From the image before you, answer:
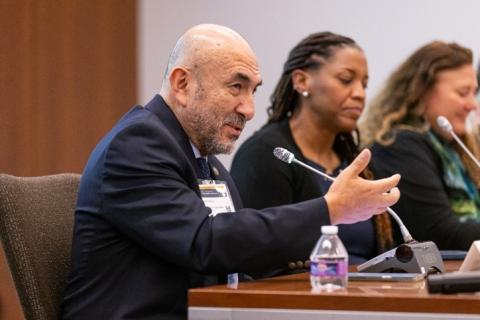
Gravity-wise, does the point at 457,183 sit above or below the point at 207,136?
below

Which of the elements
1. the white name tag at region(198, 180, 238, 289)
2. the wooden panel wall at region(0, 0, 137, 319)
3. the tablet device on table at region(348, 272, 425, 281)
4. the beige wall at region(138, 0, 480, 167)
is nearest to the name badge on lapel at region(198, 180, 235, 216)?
the white name tag at region(198, 180, 238, 289)

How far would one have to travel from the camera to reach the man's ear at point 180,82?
209 cm

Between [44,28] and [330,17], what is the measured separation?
1.46m

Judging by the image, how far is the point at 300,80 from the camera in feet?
11.0

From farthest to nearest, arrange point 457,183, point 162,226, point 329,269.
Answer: point 457,183 < point 162,226 < point 329,269

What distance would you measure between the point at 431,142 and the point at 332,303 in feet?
7.19

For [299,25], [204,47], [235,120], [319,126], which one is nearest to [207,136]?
[235,120]

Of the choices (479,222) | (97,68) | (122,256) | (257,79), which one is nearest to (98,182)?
(122,256)

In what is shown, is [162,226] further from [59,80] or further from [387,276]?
A: [59,80]

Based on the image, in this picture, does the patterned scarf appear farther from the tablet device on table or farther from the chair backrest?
the chair backrest

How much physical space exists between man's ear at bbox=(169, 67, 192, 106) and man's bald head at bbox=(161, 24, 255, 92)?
2 centimetres

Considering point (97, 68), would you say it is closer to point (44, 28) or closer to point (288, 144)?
point (44, 28)

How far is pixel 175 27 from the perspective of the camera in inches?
174

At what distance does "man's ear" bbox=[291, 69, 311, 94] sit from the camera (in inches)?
132
